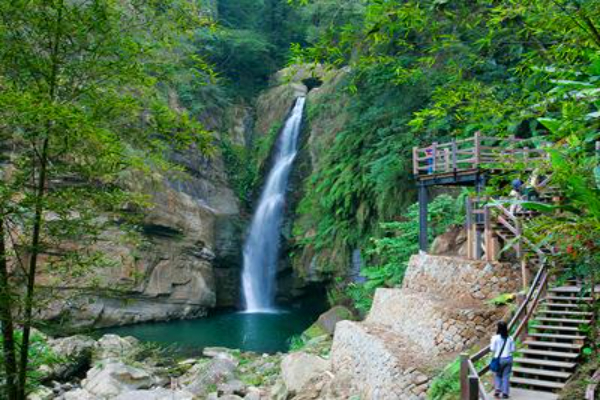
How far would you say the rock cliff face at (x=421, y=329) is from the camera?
29.6ft

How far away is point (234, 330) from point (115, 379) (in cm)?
852

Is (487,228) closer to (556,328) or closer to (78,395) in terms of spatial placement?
(556,328)

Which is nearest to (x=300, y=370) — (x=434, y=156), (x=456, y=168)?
(x=456, y=168)

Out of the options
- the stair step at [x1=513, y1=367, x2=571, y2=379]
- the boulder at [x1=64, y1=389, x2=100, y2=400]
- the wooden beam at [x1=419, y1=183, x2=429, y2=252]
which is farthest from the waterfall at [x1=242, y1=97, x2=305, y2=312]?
the stair step at [x1=513, y1=367, x2=571, y2=379]

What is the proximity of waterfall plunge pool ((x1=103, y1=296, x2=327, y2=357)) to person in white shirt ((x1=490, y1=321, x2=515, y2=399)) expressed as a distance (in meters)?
11.5

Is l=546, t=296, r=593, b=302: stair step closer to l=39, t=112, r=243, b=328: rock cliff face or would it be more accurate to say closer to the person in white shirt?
the person in white shirt

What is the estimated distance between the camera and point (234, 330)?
20.4 metres

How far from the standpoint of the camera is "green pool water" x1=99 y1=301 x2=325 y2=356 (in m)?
18.0

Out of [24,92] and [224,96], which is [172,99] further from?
[24,92]

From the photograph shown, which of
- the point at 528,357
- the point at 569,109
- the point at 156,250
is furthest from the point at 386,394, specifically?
the point at 156,250

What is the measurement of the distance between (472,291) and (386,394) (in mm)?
2845

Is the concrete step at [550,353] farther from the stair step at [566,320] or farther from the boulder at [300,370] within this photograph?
the boulder at [300,370]

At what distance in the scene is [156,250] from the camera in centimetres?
2172

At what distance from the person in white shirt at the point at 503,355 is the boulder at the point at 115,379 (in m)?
8.57
